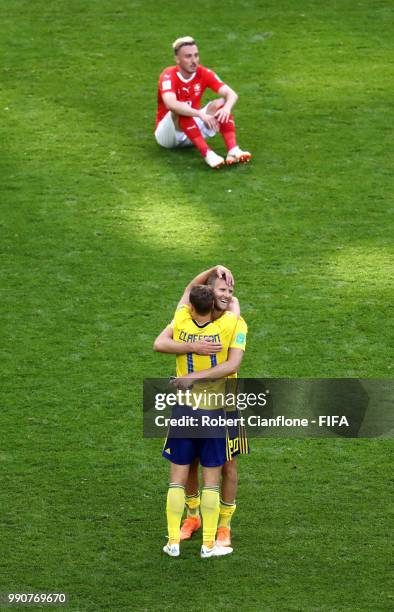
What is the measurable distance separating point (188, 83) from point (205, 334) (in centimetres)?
556

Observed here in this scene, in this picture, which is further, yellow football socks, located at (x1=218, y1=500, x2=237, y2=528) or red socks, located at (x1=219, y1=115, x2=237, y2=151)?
red socks, located at (x1=219, y1=115, x2=237, y2=151)

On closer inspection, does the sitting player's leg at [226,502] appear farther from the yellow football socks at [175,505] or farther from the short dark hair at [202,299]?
the short dark hair at [202,299]

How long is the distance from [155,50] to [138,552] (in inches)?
323

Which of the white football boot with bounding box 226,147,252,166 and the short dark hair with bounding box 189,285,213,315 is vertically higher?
the short dark hair with bounding box 189,285,213,315

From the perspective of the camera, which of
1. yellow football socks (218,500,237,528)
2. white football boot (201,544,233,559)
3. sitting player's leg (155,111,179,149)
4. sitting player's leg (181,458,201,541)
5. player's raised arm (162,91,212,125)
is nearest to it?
white football boot (201,544,233,559)

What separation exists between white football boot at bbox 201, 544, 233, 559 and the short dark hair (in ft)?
4.38

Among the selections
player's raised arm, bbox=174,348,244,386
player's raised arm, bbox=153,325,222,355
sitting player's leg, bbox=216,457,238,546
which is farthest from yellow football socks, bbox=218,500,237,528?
player's raised arm, bbox=153,325,222,355

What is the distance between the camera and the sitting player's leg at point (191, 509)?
7.07 meters

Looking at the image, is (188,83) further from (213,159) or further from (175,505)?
(175,505)

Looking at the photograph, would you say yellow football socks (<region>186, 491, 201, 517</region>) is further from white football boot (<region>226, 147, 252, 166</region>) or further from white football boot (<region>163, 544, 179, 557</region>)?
white football boot (<region>226, 147, 252, 166</region>)

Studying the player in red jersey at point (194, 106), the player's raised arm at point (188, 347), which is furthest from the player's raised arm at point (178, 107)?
the player's raised arm at point (188, 347)

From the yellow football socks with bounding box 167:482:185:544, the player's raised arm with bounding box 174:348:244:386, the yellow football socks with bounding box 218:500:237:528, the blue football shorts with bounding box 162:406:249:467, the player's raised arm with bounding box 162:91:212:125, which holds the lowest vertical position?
the yellow football socks with bounding box 218:500:237:528

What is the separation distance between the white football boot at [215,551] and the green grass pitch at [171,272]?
6cm

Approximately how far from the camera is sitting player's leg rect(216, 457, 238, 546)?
22.7ft
